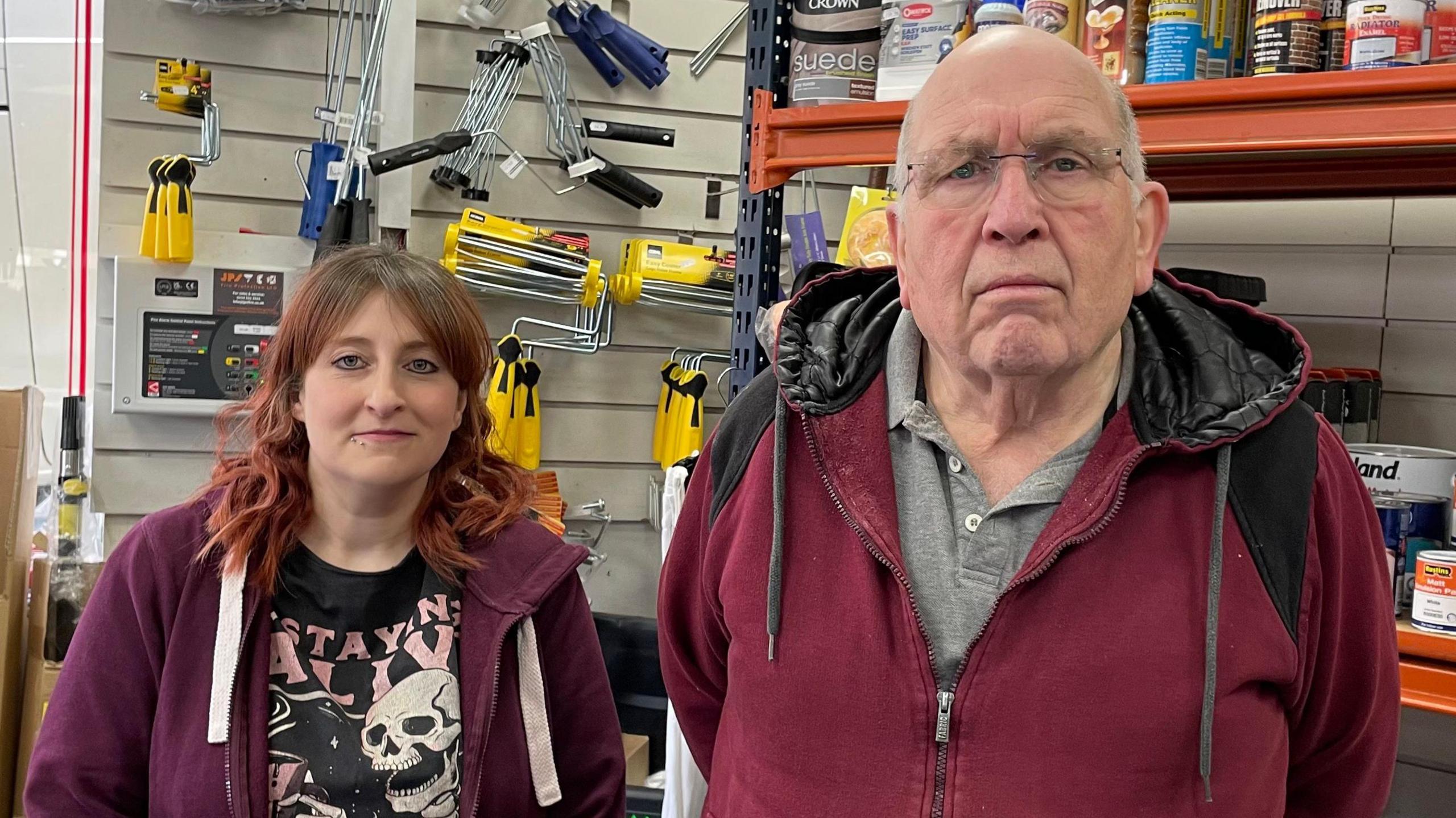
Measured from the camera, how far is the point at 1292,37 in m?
1.45

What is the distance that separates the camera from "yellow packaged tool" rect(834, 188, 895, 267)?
181 cm

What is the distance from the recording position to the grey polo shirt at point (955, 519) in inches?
42.9

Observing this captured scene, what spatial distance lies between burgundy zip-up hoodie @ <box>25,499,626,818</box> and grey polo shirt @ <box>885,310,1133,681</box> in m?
0.50

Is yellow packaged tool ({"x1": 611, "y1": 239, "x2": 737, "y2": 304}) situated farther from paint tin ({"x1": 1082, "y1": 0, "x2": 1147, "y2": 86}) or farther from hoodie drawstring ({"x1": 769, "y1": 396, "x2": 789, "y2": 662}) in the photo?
hoodie drawstring ({"x1": 769, "y1": 396, "x2": 789, "y2": 662})

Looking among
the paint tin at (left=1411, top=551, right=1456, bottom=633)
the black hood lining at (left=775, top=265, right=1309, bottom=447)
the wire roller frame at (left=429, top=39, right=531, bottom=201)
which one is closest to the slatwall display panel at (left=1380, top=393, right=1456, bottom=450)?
the paint tin at (left=1411, top=551, right=1456, bottom=633)

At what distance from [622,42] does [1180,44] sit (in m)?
1.65

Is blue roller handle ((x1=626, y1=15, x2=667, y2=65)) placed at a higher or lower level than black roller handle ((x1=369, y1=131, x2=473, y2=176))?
higher

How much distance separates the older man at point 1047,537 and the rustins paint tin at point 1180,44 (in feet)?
1.39

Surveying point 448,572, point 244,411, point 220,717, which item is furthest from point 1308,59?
point 220,717

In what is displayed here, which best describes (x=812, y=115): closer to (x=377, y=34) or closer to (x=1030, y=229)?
(x=1030, y=229)

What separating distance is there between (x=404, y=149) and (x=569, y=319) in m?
0.59

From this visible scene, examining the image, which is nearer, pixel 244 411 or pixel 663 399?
pixel 244 411

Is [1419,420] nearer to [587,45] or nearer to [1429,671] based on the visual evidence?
[1429,671]

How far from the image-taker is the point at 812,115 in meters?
1.72
